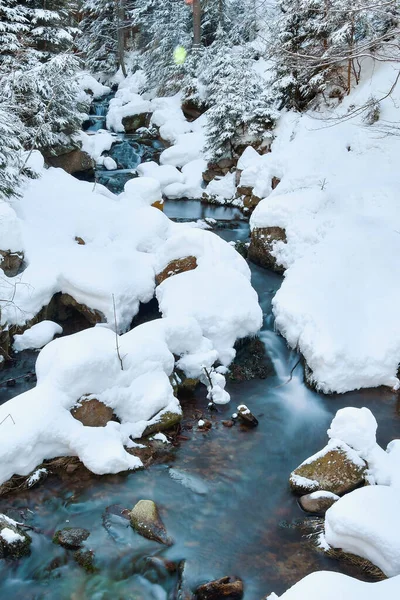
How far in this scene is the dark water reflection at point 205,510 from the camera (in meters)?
4.24

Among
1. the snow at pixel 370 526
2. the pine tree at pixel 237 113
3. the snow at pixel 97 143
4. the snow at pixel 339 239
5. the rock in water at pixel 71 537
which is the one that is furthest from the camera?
the snow at pixel 97 143

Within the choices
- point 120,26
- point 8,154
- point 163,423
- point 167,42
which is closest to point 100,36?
point 120,26

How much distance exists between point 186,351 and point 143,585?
366cm

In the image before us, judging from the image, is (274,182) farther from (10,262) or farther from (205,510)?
(205,510)

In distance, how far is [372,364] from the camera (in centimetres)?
718

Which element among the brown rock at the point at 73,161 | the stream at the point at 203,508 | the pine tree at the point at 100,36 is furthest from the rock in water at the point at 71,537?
the pine tree at the point at 100,36

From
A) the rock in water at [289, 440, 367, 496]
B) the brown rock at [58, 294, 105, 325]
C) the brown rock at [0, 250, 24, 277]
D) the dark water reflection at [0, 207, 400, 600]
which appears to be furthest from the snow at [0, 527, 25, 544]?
the brown rock at [0, 250, 24, 277]

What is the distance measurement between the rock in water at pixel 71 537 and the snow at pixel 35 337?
3877mm

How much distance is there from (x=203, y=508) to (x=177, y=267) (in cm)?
505

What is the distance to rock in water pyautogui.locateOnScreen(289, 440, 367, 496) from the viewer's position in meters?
5.12

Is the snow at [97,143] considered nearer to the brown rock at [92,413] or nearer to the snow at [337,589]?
the brown rock at [92,413]

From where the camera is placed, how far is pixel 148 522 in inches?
186

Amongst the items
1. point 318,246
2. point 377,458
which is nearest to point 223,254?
point 318,246

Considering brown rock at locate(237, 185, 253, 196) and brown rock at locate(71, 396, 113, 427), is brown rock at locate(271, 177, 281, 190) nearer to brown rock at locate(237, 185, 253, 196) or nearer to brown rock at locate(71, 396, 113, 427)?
brown rock at locate(237, 185, 253, 196)
